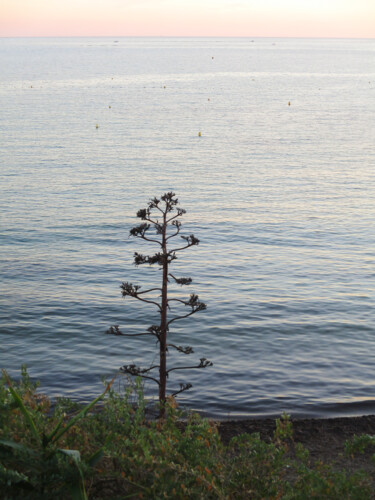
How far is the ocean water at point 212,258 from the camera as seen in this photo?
55.4ft

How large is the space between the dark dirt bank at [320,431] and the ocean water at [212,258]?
57.8 inches

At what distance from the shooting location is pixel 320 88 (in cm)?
12912

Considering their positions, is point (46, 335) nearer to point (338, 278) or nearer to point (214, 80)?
point (338, 278)

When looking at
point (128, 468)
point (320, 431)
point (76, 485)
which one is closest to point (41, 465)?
point (76, 485)

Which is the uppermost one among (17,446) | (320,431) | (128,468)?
(17,446)

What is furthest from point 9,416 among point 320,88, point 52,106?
point 320,88

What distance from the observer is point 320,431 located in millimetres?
12336

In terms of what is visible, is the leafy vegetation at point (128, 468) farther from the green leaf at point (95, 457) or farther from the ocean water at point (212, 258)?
the ocean water at point (212, 258)

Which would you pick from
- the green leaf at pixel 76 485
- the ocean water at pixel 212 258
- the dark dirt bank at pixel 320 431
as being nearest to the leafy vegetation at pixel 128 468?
the green leaf at pixel 76 485

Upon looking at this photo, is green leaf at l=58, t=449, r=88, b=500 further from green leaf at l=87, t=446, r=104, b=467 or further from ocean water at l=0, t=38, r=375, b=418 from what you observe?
ocean water at l=0, t=38, r=375, b=418

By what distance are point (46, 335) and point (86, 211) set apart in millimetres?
15489

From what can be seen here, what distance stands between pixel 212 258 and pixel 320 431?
49.3ft

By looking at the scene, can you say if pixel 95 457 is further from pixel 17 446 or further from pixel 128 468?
pixel 17 446

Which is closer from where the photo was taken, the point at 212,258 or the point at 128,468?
the point at 128,468
